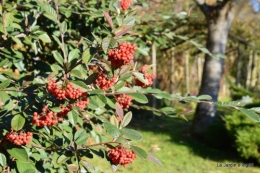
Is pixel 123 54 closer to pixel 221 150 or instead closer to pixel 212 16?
pixel 221 150

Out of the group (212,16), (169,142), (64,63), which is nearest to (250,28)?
(212,16)

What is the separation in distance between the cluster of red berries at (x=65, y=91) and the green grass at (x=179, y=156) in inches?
134

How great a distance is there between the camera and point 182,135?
7.50m

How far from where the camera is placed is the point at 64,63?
57.9 inches

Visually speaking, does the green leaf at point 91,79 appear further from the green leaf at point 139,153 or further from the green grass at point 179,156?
the green grass at point 179,156

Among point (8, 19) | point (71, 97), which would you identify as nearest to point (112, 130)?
point (71, 97)

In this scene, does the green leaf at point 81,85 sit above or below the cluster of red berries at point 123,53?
below

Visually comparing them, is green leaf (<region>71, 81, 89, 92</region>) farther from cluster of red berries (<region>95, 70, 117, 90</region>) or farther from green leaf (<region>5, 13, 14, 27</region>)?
green leaf (<region>5, 13, 14, 27</region>)

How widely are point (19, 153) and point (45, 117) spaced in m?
0.21

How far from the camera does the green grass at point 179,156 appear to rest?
5191 millimetres

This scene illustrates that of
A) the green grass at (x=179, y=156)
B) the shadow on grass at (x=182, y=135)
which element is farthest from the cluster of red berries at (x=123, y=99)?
the shadow on grass at (x=182, y=135)

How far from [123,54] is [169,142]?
5.75m

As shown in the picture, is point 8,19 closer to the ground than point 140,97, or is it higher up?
higher up

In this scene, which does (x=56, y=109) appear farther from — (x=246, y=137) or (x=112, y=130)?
(x=246, y=137)
